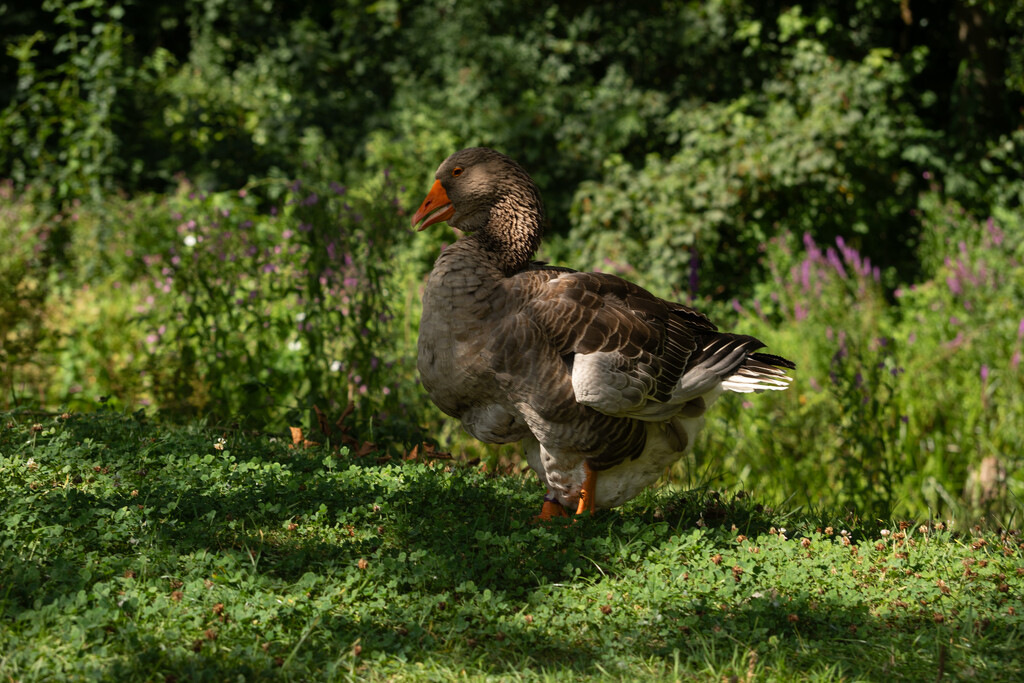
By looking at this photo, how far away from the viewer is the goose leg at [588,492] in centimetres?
385

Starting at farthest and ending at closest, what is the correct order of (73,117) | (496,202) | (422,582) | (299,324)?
(73,117) → (299,324) → (496,202) → (422,582)

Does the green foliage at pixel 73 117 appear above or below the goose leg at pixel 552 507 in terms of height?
above

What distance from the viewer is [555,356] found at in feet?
11.8

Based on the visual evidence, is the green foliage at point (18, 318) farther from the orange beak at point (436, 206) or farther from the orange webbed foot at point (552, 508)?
the orange webbed foot at point (552, 508)

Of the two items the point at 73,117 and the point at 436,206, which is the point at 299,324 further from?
the point at 73,117

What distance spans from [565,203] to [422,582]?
7566 mm

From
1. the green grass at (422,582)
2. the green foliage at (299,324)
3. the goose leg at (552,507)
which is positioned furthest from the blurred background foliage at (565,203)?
the goose leg at (552,507)

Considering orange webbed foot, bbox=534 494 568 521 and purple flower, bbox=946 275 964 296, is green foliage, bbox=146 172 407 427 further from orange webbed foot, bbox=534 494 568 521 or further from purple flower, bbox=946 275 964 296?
purple flower, bbox=946 275 964 296

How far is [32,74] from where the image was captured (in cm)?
997

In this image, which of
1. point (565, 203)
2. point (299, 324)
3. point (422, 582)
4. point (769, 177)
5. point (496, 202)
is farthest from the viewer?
point (565, 203)

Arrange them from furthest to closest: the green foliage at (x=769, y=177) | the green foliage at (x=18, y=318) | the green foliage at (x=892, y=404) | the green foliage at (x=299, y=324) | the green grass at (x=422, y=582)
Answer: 1. the green foliage at (x=769, y=177)
2. the green foliage at (x=18, y=318)
3. the green foliage at (x=299, y=324)
4. the green foliage at (x=892, y=404)
5. the green grass at (x=422, y=582)

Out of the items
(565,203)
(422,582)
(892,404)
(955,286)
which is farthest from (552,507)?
(565,203)

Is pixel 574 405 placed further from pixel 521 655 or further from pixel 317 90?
pixel 317 90

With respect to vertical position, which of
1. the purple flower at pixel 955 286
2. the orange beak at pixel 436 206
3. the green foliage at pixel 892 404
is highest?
the orange beak at pixel 436 206
